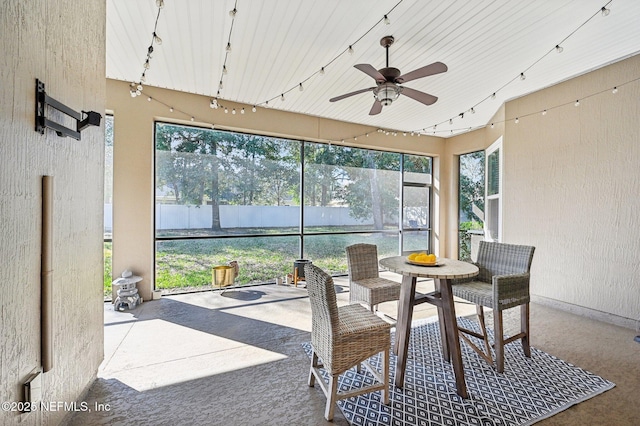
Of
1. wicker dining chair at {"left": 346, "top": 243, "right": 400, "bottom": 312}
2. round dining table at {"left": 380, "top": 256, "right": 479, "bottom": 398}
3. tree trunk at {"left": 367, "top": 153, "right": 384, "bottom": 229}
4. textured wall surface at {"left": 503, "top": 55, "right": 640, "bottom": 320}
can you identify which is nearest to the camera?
round dining table at {"left": 380, "top": 256, "right": 479, "bottom": 398}

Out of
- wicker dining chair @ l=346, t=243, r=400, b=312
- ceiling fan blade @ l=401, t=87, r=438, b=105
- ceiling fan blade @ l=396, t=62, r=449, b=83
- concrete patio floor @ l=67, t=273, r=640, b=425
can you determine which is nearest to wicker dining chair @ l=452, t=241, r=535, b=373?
concrete patio floor @ l=67, t=273, r=640, b=425

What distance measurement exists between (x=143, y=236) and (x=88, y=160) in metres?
2.38

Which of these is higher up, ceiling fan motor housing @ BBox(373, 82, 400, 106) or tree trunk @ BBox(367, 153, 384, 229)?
ceiling fan motor housing @ BBox(373, 82, 400, 106)

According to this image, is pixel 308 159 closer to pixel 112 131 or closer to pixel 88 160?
pixel 112 131

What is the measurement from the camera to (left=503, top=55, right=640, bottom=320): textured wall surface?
132 inches

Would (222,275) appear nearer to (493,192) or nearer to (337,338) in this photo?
(337,338)

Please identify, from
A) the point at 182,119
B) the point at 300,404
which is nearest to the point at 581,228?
the point at 300,404

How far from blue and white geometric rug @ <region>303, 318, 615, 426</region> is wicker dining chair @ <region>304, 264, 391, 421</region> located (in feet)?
0.47

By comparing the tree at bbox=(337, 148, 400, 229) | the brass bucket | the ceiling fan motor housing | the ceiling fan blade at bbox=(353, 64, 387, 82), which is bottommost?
the brass bucket

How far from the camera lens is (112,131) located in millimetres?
3971

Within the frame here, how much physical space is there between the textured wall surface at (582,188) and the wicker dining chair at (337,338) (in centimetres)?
347

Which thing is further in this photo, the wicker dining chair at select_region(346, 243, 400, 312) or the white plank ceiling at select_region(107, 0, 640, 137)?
the wicker dining chair at select_region(346, 243, 400, 312)

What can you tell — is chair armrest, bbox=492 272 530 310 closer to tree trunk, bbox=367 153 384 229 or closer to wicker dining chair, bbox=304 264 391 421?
wicker dining chair, bbox=304 264 391 421

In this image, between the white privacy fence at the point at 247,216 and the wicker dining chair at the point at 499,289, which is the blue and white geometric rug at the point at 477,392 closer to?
the wicker dining chair at the point at 499,289
